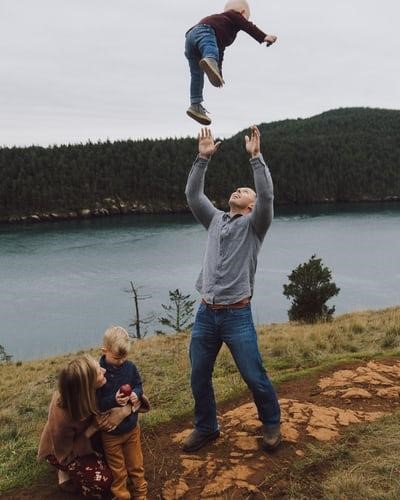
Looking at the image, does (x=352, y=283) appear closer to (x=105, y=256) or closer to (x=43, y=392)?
(x=105, y=256)

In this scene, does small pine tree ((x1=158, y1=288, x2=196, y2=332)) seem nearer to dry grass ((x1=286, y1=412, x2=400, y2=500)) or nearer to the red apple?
dry grass ((x1=286, y1=412, x2=400, y2=500))

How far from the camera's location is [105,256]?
49.8m

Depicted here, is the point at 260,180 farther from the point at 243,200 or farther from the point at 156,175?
the point at 156,175

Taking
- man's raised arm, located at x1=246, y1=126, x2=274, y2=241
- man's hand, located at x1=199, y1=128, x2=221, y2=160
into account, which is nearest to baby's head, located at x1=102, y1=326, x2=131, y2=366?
man's raised arm, located at x1=246, y1=126, x2=274, y2=241

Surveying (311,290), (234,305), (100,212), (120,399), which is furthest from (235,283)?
(100,212)

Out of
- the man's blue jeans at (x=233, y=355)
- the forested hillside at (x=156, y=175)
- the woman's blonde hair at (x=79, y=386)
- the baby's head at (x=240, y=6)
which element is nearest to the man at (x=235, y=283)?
the man's blue jeans at (x=233, y=355)

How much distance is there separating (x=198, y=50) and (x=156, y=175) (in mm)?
101945

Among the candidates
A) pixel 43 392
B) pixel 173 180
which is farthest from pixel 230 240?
pixel 173 180

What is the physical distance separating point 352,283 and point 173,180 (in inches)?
2741

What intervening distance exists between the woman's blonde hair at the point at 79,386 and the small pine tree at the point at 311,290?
14.7 metres

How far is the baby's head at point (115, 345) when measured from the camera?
3.98m

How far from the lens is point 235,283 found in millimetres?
4324

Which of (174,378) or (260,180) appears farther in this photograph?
(174,378)

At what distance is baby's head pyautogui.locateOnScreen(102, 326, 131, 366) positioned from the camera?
398cm
